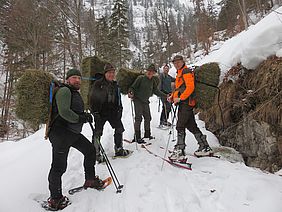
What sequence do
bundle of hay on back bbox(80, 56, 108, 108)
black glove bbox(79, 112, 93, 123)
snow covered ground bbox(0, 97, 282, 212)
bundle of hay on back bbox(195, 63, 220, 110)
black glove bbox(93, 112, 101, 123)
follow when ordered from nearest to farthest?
snow covered ground bbox(0, 97, 282, 212)
black glove bbox(79, 112, 93, 123)
black glove bbox(93, 112, 101, 123)
bundle of hay on back bbox(195, 63, 220, 110)
bundle of hay on back bbox(80, 56, 108, 108)

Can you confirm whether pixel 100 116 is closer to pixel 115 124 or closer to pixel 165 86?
pixel 115 124

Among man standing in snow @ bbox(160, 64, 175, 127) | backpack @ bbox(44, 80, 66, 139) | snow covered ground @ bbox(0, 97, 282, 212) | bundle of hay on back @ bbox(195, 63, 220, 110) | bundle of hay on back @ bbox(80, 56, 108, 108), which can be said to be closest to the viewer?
snow covered ground @ bbox(0, 97, 282, 212)

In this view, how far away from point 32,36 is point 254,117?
675 inches

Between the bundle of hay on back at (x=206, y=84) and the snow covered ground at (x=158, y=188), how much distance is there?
1363mm

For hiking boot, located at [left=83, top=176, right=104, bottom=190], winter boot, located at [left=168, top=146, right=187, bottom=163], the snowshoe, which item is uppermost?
winter boot, located at [left=168, top=146, right=187, bottom=163]

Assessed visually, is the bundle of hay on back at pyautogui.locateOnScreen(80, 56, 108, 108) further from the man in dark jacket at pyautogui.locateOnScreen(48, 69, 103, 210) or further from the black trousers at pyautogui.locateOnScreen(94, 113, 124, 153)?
the man in dark jacket at pyautogui.locateOnScreen(48, 69, 103, 210)

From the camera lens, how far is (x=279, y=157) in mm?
4355

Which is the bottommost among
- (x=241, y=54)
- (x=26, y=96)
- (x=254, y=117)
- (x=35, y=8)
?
(x=254, y=117)

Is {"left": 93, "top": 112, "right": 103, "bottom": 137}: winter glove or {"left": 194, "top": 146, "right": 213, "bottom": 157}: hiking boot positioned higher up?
{"left": 93, "top": 112, "right": 103, "bottom": 137}: winter glove

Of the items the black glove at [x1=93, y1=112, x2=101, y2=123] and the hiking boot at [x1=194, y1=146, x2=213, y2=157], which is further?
the hiking boot at [x1=194, y1=146, x2=213, y2=157]

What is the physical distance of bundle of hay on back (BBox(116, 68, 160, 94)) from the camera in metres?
6.14

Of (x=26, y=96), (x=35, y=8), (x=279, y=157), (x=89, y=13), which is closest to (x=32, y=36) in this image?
(x=35, y=8)

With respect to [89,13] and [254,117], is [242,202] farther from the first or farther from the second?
[89,13]

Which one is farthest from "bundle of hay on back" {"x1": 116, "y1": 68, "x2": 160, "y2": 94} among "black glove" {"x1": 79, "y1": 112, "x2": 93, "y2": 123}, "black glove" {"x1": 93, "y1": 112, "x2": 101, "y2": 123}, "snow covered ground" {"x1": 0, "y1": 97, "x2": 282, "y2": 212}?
"black glove" {"x1": 79, "y1": 112, "x2": 93, "y2": 123}
